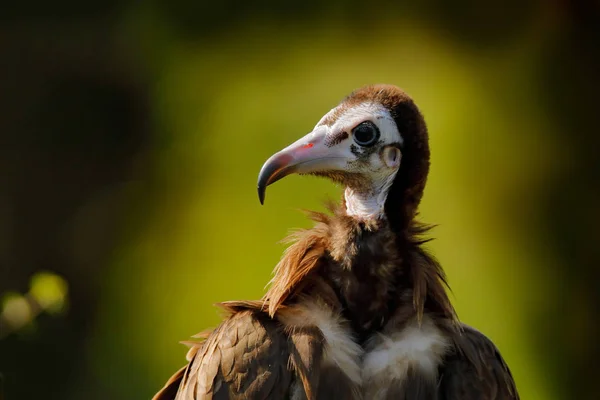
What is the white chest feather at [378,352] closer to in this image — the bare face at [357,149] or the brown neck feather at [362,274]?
the brown neck feather at [362,274]

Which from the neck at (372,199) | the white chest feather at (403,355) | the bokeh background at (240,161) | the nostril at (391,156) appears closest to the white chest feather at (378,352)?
the white chest feather at (403,355)

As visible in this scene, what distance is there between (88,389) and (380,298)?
3.60m

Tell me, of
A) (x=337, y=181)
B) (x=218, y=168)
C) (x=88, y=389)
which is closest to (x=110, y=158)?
(x=218, y=168)

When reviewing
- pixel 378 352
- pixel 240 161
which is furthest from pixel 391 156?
pixel 240 161

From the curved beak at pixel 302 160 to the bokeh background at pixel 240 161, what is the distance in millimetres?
2530

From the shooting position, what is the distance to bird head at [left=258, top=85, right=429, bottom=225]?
112 inches

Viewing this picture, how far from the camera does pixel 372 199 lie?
2.88m

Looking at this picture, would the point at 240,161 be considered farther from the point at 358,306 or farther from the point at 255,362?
the point at 255,362

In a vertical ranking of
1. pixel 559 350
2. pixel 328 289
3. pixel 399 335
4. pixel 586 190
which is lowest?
pixel 559 350

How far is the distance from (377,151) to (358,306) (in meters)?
0.46

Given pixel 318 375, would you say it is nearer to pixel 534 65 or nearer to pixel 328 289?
pixel 328 289

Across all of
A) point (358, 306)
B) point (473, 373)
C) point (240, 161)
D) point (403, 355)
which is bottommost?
point (473, 373)

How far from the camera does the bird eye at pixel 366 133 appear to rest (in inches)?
112

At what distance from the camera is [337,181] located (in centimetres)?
294
